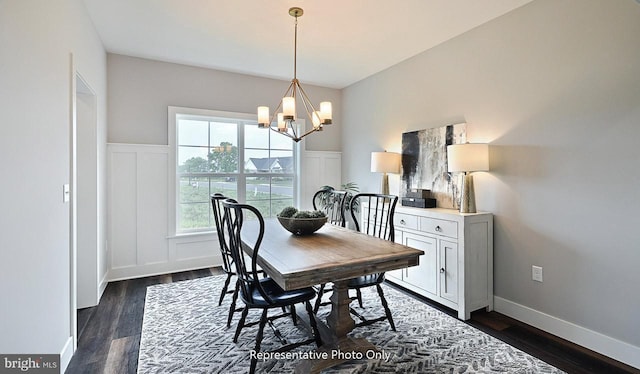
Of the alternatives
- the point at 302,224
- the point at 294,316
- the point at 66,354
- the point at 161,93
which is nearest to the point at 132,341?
the point at 66,354

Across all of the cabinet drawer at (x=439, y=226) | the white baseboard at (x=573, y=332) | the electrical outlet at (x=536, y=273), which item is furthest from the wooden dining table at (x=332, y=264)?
the white baseboard at (x=573, y=332)

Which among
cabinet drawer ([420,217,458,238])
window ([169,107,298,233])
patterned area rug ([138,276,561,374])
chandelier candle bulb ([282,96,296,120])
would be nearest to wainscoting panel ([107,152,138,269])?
window ([169,107,298,233])

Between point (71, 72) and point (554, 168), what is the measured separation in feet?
12.0

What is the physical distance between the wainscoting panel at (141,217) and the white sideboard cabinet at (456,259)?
2.91 meters

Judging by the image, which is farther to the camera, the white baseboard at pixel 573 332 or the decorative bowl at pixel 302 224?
the decorative bowl at pixel 302 224

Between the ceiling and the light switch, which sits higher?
the ceiling

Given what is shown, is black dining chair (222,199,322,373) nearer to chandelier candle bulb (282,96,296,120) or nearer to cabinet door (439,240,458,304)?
chandelier candle bulb (282,96,296,120)

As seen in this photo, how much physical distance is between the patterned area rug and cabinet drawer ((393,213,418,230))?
2.43 ft

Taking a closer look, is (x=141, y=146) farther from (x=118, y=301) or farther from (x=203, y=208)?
(x=118, y=301)

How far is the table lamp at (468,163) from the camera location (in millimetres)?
2732

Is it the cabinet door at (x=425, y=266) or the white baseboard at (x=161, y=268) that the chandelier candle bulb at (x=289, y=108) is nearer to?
the cabinet door at (x=425, y=266)

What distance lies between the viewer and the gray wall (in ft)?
12.0

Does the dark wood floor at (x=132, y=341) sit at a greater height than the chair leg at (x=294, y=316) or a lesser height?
lesser

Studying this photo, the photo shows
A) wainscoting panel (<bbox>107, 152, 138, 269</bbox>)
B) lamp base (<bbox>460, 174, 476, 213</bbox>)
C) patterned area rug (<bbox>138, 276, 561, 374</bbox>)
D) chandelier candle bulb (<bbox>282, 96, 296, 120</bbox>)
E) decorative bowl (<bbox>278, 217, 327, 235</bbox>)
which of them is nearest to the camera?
patterned area rug (<bbox>138, 276, 561, 374</bbox>)
